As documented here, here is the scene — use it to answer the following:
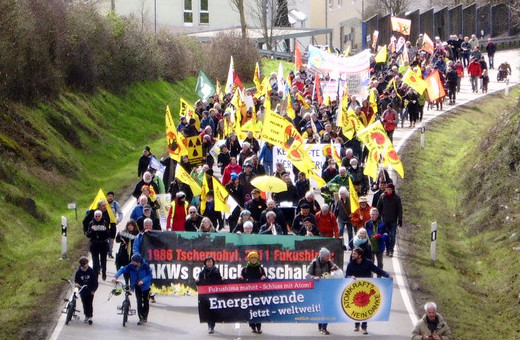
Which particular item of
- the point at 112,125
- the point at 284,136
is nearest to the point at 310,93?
the point at 112,125

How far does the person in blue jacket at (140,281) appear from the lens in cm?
1933

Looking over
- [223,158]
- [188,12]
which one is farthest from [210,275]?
[188,12]

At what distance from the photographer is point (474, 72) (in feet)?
162

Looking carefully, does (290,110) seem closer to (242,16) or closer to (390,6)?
(242,16)

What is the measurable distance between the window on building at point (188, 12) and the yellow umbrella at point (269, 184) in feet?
177

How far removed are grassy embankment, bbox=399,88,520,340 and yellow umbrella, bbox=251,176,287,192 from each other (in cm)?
280

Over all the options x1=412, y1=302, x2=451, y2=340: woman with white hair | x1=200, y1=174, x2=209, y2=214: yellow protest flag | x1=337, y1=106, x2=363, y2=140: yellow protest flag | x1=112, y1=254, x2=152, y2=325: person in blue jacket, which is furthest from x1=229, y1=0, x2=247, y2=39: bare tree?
x1=412, y1=302, x2=451, y2=340: woman with white hair

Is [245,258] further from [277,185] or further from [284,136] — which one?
[284,136]

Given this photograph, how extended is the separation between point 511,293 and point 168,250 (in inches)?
258

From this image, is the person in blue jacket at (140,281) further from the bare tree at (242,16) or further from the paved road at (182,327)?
the bare tree at (242,16)

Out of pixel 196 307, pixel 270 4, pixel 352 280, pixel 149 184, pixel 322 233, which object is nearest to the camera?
pixel 352 280

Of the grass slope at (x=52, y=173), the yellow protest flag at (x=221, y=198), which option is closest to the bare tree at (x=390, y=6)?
the grass slope at (x=52, y=173)

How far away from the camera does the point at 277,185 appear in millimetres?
23719

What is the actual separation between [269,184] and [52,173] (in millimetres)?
10154
